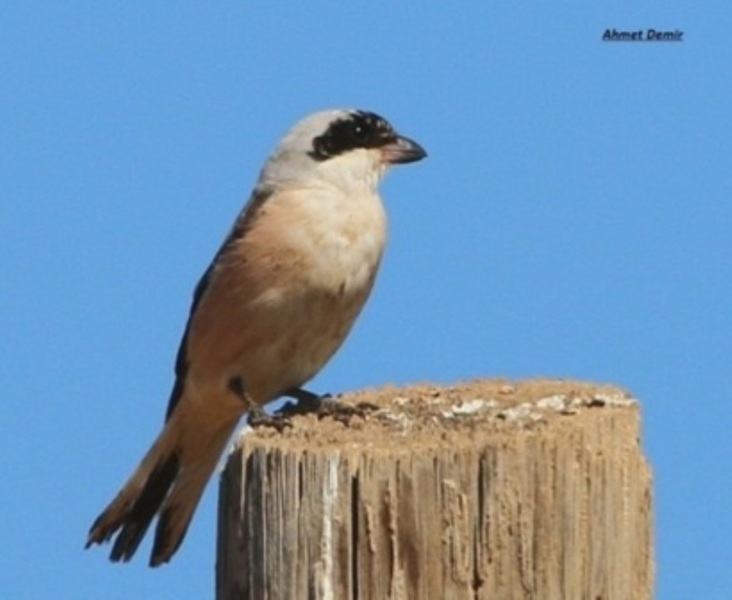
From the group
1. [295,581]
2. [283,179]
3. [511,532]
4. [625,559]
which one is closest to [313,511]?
[295,581]

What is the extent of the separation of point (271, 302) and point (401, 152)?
922mm

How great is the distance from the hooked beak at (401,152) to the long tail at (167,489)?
1.20 m

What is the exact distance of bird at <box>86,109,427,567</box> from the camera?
21.1ft

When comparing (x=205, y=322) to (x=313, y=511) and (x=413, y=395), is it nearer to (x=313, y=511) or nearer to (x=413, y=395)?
(x=413, y=395)

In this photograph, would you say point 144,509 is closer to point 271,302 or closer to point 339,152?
point 271,302

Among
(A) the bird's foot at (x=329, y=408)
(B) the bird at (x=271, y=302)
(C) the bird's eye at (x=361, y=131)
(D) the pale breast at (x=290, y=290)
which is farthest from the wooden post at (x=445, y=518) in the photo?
(C) the bird's eye at (x=361, y=131)

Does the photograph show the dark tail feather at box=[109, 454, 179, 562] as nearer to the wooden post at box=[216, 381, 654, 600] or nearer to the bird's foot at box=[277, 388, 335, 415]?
the bird's foot at box=[277, 388, 335, 415]

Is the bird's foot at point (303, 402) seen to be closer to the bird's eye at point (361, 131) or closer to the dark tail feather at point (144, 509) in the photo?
the dark tail feather at point (144, 509)

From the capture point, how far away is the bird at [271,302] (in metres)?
6.42

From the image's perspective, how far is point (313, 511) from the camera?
3.60 m

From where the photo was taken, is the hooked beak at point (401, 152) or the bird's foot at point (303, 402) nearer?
the bird's foot at point (303, 402)

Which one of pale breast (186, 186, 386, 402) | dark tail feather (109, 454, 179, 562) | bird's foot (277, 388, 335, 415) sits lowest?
dark tail feather (109, 454, 179, 562)

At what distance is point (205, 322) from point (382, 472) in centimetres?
323

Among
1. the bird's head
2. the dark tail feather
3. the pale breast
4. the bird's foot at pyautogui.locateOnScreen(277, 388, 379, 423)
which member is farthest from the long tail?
the bird's head
